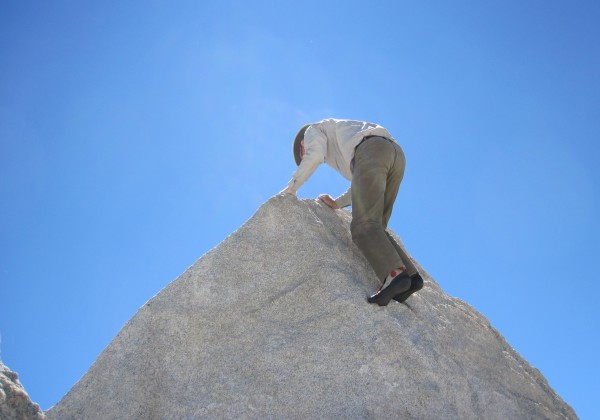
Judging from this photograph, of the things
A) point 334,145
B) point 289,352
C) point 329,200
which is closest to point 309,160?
point 334,145

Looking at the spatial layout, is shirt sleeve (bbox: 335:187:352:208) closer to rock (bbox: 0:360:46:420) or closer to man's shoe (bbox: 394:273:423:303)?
man's shoe (bbox: 394:273:423:303)

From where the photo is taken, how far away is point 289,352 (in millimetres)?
4324

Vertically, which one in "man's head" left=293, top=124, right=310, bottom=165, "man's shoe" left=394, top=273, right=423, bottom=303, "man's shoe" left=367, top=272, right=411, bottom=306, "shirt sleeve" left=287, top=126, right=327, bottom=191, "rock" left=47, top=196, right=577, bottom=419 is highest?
"man's head" left=293, top=124, right=310, bottom=165

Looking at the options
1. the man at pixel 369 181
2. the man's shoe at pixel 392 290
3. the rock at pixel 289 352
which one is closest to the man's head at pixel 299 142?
the man at pixel 369 181

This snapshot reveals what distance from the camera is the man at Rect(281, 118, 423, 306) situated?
15.5 feet

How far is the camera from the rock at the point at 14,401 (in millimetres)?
2428

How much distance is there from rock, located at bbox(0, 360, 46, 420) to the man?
270cm

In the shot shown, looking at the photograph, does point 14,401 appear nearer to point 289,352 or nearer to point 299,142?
point 289,352

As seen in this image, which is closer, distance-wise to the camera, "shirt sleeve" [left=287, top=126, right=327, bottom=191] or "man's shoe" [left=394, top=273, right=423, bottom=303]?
"man's shoe" [left=394, top=273, right=423, bottom=303]

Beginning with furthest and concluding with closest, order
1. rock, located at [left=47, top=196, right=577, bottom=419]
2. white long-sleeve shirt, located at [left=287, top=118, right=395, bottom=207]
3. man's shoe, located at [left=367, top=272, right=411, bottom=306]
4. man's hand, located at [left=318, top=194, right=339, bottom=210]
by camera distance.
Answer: man's hand, located at [left=318, top=194, right=339, bottom=210] < white long-sleeve shirt, located at [left=287, top=118, right=395, bottom=207] < man's shoe, located at [left=367, top=272, right=411, bottom=306] < rock, located at [left=47, top=196, right=577, bottom=419]

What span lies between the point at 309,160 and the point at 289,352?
1.90m

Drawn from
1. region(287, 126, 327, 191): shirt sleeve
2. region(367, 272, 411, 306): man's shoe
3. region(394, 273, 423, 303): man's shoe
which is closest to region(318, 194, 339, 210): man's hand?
region(287, 126, 327, 191): shirt sleeve

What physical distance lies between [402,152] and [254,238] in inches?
65.4

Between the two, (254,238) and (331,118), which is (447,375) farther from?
(331,118)
